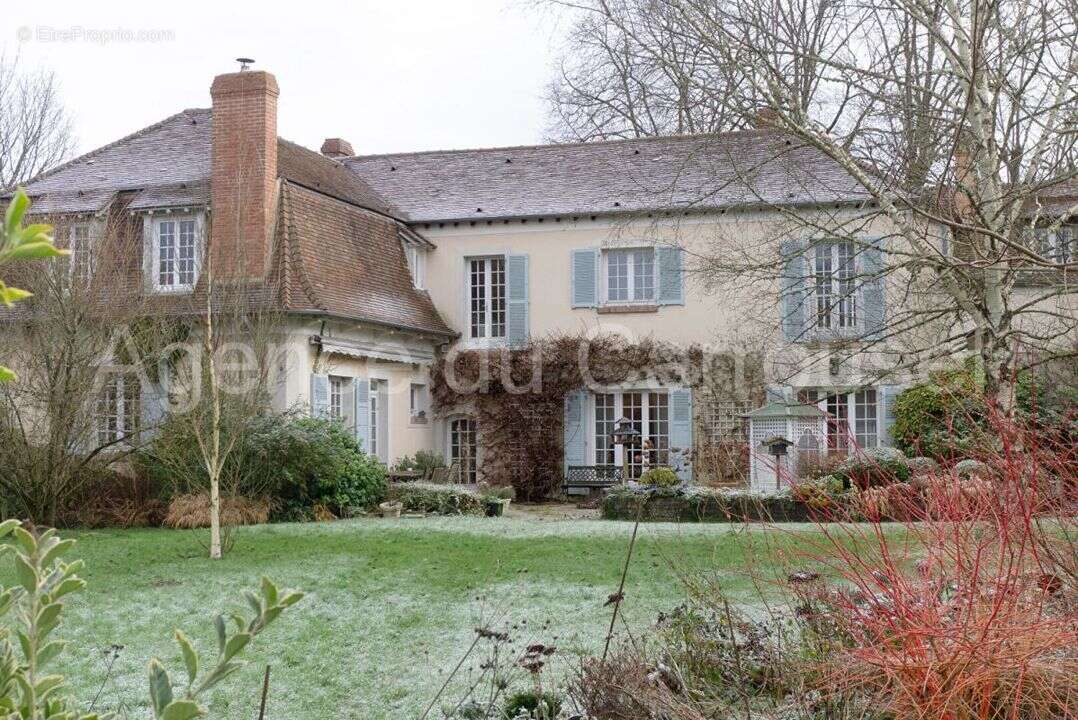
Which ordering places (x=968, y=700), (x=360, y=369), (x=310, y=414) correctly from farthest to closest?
(x=360, y=369) → (x=310, y=414) → (x=968, y=700)

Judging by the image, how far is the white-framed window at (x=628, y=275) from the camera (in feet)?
66.0

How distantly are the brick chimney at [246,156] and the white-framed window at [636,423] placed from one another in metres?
6.75

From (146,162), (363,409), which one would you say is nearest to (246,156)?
(146,162)

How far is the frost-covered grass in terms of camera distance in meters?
6.48

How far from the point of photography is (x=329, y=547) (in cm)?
1197

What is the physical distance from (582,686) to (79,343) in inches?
429

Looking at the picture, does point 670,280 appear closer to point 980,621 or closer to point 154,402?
point 154,402

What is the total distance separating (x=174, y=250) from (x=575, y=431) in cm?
763

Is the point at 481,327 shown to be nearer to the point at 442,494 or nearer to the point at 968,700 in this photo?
the point at 442,494

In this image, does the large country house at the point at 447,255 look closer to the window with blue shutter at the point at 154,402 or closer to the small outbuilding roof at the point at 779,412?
the small outbuilding roof at the point at 779,412

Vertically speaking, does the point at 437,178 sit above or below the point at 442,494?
above

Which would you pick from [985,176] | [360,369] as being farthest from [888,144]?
[360,369]

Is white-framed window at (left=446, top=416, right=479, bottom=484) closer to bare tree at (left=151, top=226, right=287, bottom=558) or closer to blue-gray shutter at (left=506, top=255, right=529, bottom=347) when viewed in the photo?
blue-gray shutter at (left=506, top=255, right=529, bottom=347)

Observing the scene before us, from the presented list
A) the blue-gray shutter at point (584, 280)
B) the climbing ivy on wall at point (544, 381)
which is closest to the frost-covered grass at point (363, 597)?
the climbing ivy on wall at point (544, 381)
